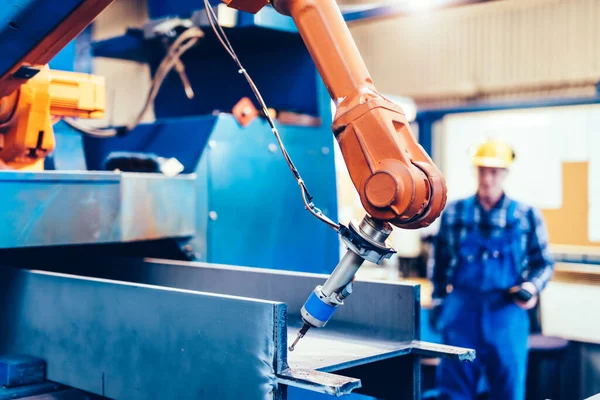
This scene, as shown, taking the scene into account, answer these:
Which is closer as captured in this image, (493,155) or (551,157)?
(493,155)

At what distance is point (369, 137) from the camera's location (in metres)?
1.08

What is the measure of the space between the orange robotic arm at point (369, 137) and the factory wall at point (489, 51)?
3748mm

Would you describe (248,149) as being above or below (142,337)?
above

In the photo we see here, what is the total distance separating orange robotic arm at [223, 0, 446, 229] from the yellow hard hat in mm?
2004

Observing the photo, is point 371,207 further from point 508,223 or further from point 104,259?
point 508,223

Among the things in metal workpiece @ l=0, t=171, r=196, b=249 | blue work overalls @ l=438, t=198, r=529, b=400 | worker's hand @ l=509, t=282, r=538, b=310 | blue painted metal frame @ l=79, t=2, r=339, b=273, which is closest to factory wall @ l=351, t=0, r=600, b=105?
blue work overalls @ l=438, t=198, r=529, b=400

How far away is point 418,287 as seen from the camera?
1331mm

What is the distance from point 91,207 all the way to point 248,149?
67 centimetres

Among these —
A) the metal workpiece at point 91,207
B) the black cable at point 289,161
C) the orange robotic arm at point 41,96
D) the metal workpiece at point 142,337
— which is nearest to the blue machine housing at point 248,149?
the metal workpiece at point 91,207

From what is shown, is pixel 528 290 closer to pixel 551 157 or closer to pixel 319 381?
pixel 551 157

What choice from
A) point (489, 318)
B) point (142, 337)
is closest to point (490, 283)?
point (489, 318)

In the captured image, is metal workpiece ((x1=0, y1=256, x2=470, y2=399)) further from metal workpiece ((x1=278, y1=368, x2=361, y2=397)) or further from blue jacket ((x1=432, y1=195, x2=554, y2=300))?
blue jacket ((x1=432, y1=195, x2=554, y2=300))

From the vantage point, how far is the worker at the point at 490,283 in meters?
2.83

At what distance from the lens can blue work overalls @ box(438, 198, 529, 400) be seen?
283 cm
